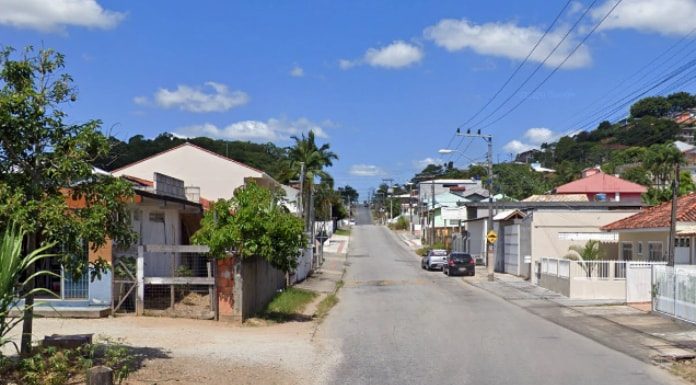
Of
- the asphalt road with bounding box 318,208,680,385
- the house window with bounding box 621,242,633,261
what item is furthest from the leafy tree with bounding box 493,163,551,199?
the asphalt road with bounding box 318,208,680,385

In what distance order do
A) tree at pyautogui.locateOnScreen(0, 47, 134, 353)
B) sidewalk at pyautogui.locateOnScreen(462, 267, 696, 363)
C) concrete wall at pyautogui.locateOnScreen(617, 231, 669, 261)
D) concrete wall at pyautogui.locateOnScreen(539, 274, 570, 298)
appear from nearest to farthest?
tree at pyautogui.locateOnScreen(0, 47, 134, 353), sidewalk at pyautogui.locateOnScreen(462, 267, 696, 363), concrete wall at pyautogui.locateOnScreen(617, 231, 669, 261), concrete wall at pyautogui.locateOnScreen(539, 274, 570, 298)

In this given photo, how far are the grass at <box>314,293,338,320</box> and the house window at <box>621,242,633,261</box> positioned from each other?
14.0 meters

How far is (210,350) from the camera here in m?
13.1

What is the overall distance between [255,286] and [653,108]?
51.0 m

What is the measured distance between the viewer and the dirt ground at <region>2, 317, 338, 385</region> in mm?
10891

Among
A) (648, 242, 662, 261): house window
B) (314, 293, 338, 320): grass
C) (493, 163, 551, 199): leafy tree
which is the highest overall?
(493, 163, 551, 199): leafy tree

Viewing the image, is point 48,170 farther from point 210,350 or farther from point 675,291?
point 675,291

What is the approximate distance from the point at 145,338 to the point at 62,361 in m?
4.30

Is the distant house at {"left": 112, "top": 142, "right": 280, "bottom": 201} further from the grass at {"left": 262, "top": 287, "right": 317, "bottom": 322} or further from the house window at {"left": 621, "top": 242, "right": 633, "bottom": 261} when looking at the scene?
the house window at {"left": 621, "top": 242, "right": 633, "bottom": 261}

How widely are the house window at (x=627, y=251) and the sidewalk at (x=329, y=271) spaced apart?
13956mm

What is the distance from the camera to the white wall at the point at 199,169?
55.9 m

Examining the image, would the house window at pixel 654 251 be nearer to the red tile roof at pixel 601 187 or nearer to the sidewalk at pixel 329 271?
the sidewalk at pixel 329 271

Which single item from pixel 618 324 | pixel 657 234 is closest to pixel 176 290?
pixel 618 324

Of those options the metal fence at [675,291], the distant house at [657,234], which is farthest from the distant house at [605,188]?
the metal fence at [675,291]
